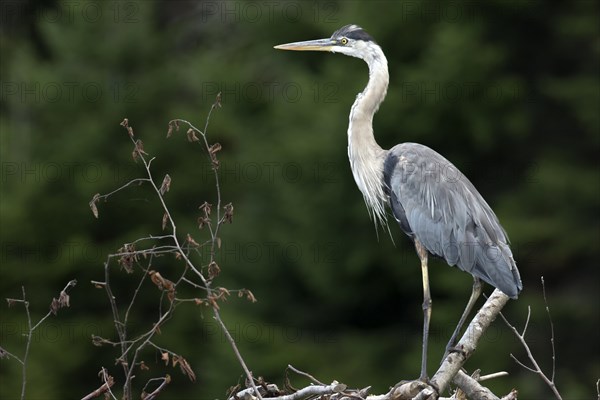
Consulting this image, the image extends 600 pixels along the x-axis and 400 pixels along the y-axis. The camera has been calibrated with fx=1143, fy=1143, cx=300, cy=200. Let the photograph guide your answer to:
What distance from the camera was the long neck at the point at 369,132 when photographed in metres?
6.43

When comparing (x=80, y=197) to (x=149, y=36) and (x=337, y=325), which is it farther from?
(x=337, y=325)

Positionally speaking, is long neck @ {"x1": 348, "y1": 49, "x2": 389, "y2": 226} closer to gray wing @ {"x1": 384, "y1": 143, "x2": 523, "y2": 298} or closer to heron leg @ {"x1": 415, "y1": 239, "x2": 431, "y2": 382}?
gray wing @ {"x1": 384, "y1": 143, "x2": 523, "y2": 298}

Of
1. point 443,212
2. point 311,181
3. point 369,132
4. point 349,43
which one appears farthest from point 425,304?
point 311,181

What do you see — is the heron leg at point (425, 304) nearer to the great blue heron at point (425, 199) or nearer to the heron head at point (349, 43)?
the great blue heron at point (425, 199)

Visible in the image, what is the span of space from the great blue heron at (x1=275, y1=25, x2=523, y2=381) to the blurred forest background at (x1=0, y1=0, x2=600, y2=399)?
513cm

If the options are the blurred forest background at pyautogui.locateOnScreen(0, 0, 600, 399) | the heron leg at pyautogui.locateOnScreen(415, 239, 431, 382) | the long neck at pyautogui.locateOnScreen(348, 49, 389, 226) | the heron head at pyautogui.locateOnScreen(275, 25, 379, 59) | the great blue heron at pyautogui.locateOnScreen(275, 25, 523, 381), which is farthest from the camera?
the blurred forest background at pyautogui.locateOnScreen(0, 0, 600, 399)

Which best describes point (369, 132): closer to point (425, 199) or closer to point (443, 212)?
point (425, 199)

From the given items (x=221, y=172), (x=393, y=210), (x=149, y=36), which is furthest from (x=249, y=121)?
(x=393, y=210)

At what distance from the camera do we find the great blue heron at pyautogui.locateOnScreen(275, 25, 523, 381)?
5789 mm

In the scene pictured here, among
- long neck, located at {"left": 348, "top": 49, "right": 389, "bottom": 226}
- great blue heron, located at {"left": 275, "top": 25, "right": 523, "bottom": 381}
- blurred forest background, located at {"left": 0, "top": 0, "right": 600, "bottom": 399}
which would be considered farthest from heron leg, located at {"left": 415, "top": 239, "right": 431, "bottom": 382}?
blurred forest background, located at {"left": 0, "top": 0, "right": 600, "bottom": 399}

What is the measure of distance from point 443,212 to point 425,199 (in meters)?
0.15

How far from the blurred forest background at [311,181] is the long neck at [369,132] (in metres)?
5.08

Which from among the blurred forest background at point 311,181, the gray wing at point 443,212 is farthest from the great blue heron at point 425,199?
the blurred forest background at point 311,181

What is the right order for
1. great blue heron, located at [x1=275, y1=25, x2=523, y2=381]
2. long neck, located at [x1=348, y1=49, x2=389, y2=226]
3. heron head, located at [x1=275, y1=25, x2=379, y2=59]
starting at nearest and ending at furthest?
great blue heron, located at [x1=275, y1=25, x2=523, y2=381]
long neck, located at [x1=348, y1=49, x2=389, y2=226]
heron head, located at [x1=275, y1=25, x2=379, y2=59]
